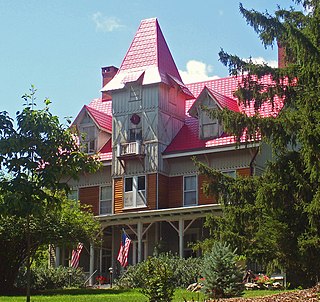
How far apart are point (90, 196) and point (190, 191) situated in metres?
6.37

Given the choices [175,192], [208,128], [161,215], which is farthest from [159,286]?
[175,192]

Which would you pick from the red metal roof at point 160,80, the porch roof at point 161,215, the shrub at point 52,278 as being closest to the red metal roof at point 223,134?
the red metal roof at point 160,80

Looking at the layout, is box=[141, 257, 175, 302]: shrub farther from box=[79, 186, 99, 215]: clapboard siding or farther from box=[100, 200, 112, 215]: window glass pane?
Answer: box=[79, 186, 99, 215]: clapboard siding

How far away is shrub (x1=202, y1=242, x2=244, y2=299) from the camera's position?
814 inches

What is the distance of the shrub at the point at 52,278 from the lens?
31422mm

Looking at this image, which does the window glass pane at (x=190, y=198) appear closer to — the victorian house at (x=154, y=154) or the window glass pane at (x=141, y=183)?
the victorian house at (x=154, y=154)

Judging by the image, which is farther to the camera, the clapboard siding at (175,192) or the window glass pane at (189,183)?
the clapboard siding at (175,192)

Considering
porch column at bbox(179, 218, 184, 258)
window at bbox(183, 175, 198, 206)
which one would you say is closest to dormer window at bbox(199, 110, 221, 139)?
window at bbox(183, 175, 198, 206)

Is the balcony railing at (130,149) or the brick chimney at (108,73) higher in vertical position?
the brick chimney at (108,73)

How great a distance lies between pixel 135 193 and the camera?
39219 mm

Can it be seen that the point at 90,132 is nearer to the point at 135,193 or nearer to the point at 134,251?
the point at 135,193

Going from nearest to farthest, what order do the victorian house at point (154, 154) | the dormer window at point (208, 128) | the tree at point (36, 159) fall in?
1. the tree at point (36, 159)
2. the victorian house at point (154, 154)
3. the dormer window at point (208, 128)

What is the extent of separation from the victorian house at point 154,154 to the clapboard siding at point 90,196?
63 mm

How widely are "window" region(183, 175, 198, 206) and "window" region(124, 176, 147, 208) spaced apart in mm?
2124
